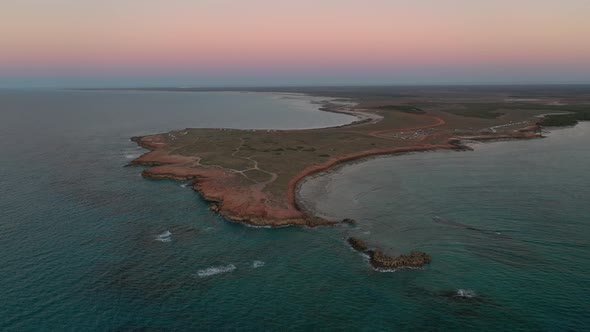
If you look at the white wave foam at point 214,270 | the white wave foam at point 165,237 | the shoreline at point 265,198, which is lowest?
the white wave foam at point 214,270

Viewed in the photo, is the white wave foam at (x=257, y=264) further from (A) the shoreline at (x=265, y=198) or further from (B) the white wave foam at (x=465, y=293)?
(B) the white wave foam at (x=465, y=293)

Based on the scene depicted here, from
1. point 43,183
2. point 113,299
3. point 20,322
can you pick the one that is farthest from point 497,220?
point 43,183

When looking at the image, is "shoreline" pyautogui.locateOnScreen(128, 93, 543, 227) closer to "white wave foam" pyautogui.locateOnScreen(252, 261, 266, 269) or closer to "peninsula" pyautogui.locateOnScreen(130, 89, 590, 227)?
"peninsula" pyautogui.locateOnScreen(130, 89, 590, 227)

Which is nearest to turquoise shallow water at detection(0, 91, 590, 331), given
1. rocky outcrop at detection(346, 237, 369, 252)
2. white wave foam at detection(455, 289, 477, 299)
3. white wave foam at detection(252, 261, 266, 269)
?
white wave foam at detection(252, 261, 266, 269)

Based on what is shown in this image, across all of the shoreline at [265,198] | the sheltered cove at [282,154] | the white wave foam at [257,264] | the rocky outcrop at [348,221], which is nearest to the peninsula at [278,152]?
the sheltered cove at [282,154]

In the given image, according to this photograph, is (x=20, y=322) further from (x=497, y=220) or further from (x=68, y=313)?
(x=497, y=220)
